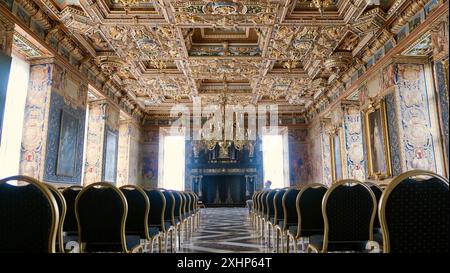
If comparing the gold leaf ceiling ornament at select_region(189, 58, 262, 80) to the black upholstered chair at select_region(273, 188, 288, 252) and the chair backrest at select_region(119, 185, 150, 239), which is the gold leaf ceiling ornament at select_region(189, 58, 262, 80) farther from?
the chair backrest at select_region(119, 185, 150, 239)

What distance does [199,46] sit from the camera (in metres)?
9.38

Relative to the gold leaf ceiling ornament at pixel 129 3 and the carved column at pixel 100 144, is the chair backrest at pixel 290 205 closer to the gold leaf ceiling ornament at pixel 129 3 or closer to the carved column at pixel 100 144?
the gold leaf ceiling ornament at pixel 129 3

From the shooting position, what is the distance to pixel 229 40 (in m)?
9.16

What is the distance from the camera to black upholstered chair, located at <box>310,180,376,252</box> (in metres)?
2.77

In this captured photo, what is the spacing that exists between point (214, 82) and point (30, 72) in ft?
22.4

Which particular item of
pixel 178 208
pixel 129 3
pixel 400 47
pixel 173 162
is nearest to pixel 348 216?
pixel 178 208

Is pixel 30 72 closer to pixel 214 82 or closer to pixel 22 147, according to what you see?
pixel 22 147

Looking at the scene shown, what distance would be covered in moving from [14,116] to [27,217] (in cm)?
684

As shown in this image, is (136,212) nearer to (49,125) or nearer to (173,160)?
(49,125)

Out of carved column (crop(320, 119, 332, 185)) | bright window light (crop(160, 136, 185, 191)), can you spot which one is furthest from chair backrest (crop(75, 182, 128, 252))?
bright window light (crop(160, 136, 185, 191))

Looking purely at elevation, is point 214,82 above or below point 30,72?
above

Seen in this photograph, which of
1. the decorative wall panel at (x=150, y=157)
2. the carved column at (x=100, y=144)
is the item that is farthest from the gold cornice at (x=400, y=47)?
the decorative wall panel at (x=150, y=157)
